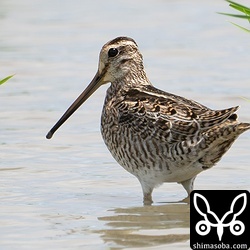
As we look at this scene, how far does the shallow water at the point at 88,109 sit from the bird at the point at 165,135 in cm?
30

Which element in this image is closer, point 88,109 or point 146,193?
point 146,193

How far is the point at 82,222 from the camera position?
9125mm

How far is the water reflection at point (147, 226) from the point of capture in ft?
27.9

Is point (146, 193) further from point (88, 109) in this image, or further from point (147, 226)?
point (88, 109)

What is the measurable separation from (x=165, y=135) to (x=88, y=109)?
4120mm

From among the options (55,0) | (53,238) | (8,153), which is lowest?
(55,0)

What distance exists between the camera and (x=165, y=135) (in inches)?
371

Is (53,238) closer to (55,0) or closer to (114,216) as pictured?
(114,216)

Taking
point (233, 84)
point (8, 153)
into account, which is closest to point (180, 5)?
point (233, 84)

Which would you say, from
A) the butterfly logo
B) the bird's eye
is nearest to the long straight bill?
the bird's eye

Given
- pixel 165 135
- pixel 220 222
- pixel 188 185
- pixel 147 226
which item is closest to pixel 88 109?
pixel 188 185

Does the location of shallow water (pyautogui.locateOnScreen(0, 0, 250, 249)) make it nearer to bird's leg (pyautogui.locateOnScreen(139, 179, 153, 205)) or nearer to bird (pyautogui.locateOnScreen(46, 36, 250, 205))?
bird's leg (pyautogui.locateOnScreen(139, 179, 153, 205))

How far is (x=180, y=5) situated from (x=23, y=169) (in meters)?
8.35

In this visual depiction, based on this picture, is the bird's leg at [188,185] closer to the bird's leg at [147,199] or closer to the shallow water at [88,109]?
the shallow water at [88,109]
